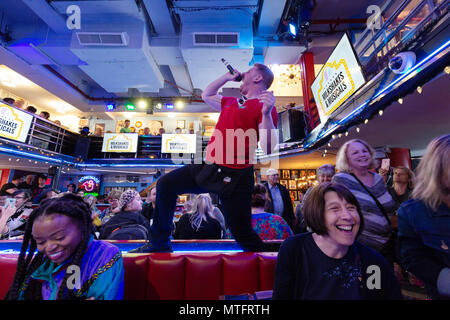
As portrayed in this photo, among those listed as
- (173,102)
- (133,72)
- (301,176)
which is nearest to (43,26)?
(133,72)

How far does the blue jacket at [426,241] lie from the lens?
1.00 metres

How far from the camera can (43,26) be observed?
6.44m

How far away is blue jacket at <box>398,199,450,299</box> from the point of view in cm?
100

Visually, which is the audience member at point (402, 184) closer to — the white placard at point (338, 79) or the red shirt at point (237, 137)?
the white placard at point (338, 79)

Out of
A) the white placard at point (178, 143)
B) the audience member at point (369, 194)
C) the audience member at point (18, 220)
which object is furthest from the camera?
the white placard at point (178, 143)

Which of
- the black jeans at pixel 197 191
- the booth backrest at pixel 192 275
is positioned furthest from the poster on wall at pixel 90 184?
the black jeans at pixel 197 191

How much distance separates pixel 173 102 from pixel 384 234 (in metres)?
9.96

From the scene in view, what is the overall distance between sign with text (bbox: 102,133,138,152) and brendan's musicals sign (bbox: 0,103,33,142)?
268 cm

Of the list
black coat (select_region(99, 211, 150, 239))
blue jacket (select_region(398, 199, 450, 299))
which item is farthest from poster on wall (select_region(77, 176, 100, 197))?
A: blue jacket (select_region(398, 199, 450, 299))

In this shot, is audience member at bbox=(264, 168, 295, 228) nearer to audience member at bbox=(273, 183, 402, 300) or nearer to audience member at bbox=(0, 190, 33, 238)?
audience member at bbox=(273, 183, 402, 300)

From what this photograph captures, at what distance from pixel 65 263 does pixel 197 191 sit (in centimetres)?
82

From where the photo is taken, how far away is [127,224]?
218cm

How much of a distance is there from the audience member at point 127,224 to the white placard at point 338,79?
3881mm

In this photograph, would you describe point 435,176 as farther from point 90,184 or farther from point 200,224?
point 90,184
